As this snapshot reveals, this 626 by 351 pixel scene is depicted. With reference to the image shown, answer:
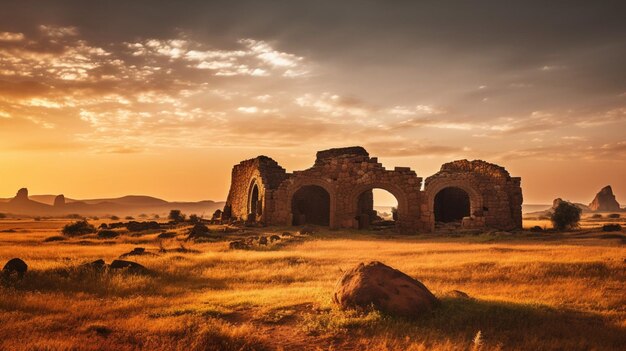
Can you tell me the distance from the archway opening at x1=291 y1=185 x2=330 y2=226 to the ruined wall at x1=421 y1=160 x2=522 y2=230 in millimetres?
8611

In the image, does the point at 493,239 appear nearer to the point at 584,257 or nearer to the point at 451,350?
the point at 584,257

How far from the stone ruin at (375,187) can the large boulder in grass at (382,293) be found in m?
18.9

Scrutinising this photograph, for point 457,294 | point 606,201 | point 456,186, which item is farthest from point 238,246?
point 606,201

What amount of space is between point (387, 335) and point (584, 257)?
10.2m

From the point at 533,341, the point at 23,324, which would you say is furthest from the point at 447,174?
the point at 23,324

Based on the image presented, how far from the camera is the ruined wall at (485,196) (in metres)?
27.4

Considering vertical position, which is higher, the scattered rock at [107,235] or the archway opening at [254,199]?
the archway opening at [254,199]

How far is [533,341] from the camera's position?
23.5 ft

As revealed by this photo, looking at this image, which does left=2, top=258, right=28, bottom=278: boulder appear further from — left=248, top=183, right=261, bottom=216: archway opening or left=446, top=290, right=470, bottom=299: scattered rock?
left=248, top=183, right=261, bottom=216: archway opening

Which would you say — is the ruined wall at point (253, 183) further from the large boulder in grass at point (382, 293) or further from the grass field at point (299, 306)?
the large boulder in grass at point (382, 293)

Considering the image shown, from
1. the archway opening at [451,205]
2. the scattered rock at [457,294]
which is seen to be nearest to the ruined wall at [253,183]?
the archway opening at [451,205]

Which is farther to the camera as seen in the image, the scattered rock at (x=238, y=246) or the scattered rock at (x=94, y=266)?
the scattered rock at (x=238, y=246)

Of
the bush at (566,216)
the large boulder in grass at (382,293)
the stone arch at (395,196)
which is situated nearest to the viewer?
the large boulder in grass at (382,293)

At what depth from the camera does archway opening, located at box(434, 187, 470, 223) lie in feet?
114
